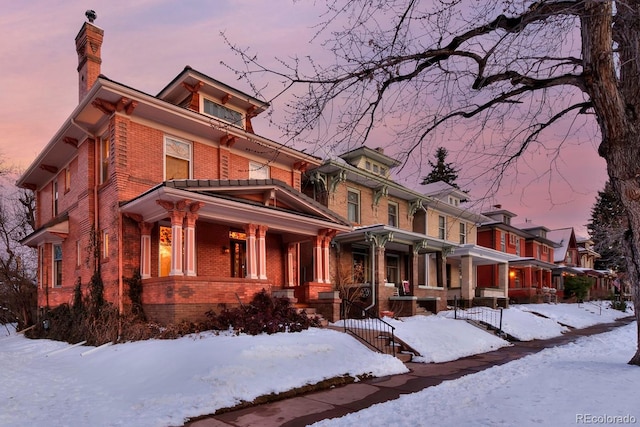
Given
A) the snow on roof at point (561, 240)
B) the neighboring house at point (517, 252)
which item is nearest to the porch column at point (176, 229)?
the neighboring house at point (517, 252)

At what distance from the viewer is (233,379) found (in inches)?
346

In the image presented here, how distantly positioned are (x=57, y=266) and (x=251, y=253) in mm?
10206

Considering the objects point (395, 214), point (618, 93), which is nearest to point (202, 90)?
point (395, 214)

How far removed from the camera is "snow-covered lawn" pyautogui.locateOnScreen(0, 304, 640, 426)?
20.6 feet

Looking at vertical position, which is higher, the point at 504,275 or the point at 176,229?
the point at 176,229

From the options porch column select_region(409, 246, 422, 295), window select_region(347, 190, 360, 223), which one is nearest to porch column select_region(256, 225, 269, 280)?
window select_region(347, 190, 360, 223)

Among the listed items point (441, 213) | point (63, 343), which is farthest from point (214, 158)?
point (441, 213)

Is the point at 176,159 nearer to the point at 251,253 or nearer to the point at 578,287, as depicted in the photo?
the point at 251,253

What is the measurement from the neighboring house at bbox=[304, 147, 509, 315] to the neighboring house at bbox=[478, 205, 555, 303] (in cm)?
678

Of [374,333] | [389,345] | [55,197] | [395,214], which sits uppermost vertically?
[55,197]

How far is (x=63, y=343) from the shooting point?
1489cm

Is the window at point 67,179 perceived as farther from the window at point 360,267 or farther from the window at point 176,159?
the window at point 360,267

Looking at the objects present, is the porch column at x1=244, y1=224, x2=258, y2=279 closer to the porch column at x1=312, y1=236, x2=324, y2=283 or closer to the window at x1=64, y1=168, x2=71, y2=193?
the porch column at x1=312, y1=236, x2=324, y2=283

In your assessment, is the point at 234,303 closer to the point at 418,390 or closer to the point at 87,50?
the point at 418,390
